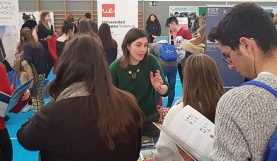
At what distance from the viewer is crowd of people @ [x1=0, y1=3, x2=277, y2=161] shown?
82 centimetres

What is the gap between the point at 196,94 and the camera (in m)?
1.72

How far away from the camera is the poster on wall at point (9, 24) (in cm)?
622

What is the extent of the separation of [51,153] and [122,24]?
532 cm

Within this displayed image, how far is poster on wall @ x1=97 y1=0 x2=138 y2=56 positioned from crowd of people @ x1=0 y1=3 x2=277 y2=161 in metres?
3.83

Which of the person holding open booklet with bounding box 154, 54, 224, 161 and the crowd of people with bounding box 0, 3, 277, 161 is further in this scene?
the person holding open booklet with bounding box 154, 54, 224, 161

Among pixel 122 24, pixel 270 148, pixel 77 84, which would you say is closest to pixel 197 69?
pixel 77 84

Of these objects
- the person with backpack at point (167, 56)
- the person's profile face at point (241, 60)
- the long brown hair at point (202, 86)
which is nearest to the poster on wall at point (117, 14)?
the person with backpack at point (167, 56)

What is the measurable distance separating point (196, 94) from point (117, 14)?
4.99 m

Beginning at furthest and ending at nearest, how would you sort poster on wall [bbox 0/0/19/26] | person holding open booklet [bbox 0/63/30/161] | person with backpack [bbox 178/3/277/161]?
poster on wall [bbox 0/0/19/26], person holding open booklet [bbox 0/63/30/161], person with backpack [bbox 178/3/277/161]

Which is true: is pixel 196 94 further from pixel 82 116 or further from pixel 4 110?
pixel 4 110

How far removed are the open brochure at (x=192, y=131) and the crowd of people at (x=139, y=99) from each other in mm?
129

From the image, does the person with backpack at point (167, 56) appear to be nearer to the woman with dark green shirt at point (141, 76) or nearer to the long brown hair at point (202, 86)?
the woman with dark green shirt at point (141, 76)

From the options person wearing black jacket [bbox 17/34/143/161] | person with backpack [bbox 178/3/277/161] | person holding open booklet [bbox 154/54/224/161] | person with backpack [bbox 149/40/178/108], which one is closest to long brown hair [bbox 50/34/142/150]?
person wearing black jacket [bbox 17/34/143/161]

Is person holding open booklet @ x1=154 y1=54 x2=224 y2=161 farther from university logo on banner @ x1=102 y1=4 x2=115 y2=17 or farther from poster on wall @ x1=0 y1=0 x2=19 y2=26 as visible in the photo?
poster on wall @ x1=0 y1=0 x2=19 y2=26
